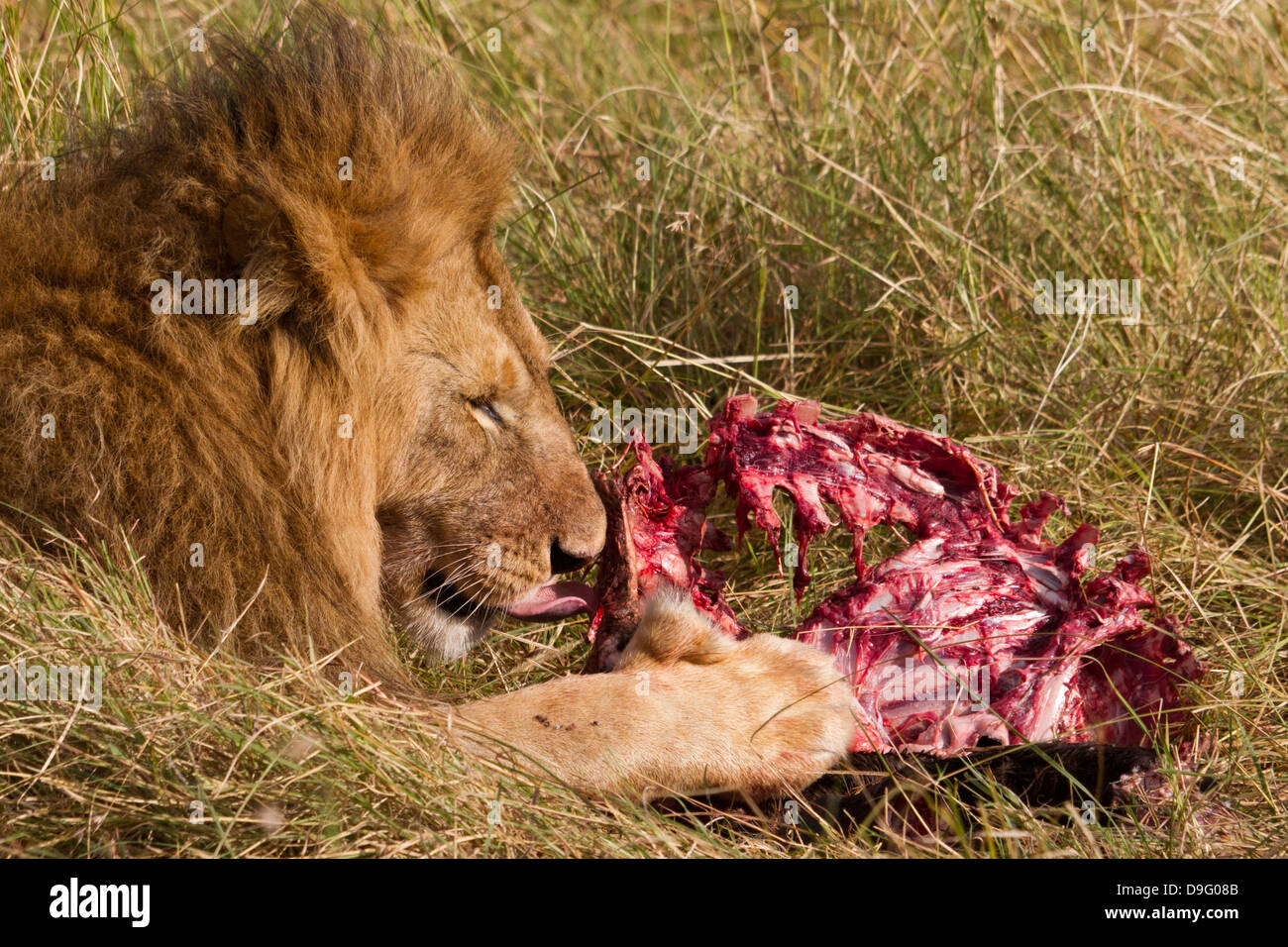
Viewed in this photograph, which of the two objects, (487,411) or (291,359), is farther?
(487,411)

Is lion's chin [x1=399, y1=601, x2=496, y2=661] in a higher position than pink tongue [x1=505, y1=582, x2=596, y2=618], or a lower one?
lower

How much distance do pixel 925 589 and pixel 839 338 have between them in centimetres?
154

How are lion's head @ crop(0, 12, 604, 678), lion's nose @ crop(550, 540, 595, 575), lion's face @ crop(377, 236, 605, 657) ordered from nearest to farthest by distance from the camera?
lion's head @ crop(0, 12, 604, 678) < lion's face @ crop(377, 236, 605, 657) < lion's nose @ crop(550, 540, 595, 575)

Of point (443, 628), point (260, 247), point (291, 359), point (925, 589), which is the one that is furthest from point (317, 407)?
point (925, 589)

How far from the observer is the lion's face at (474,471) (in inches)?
106

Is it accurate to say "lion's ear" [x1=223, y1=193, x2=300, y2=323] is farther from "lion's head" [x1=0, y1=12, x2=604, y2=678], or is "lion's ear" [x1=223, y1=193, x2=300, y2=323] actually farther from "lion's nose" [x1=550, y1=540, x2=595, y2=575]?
"lion's nose" [x1=550, y1=540, x2=595, y2=575]

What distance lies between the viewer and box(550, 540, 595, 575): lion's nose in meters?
2.87

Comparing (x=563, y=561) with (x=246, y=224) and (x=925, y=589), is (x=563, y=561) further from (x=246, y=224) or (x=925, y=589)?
(x=246, y=224)

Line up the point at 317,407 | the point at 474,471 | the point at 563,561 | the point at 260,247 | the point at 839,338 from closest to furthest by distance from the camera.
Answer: the point at 260,247
the point at 317,407
the point at 474,471
the point at 563,561
the point at 839,338

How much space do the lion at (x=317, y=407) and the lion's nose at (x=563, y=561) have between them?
0.03 m

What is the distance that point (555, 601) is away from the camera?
2.96m

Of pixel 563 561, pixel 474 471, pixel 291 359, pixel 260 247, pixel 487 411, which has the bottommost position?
pixel 563 561

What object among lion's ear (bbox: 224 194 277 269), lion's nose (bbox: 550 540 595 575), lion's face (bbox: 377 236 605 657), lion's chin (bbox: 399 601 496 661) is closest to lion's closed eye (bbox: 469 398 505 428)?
lion's face (bbox: 377 236 605 657)

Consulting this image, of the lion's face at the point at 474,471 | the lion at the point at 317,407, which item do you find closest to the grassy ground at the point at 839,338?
the lion at the point at 317,407
